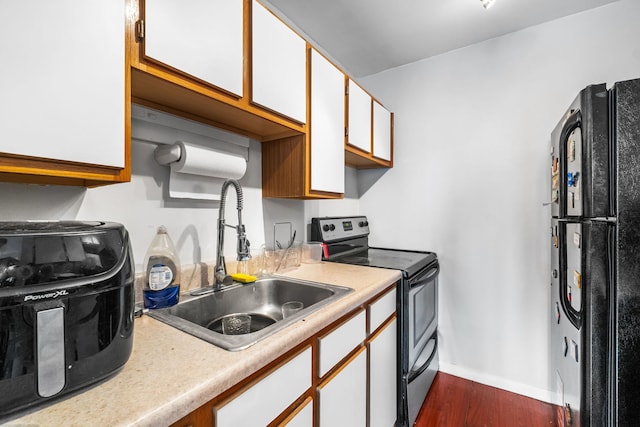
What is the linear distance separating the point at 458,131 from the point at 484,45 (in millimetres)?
614

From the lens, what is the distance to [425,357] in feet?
6.12

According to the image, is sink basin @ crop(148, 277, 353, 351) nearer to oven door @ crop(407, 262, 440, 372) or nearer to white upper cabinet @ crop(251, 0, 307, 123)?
oven door @ crop(407, 262, 440, 372)

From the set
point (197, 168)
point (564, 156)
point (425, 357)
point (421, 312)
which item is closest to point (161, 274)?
point (197, 168)

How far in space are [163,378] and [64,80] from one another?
2.33 feet

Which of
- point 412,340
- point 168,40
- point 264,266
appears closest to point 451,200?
point 412,340

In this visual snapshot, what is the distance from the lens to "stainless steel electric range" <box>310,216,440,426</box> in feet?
5.14

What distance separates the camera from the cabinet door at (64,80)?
1.94ft

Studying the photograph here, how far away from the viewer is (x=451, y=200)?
219cm

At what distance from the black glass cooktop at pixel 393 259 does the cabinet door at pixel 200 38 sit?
125cm

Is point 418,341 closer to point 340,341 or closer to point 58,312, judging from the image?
point 340,341

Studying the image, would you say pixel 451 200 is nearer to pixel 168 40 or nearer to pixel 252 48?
pixel 252 48

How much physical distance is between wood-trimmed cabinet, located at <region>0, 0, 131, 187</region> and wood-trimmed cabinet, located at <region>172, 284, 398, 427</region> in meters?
0.64

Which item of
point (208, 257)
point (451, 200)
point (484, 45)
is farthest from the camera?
point (451, 200)

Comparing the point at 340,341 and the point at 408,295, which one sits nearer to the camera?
the point at 340,341
